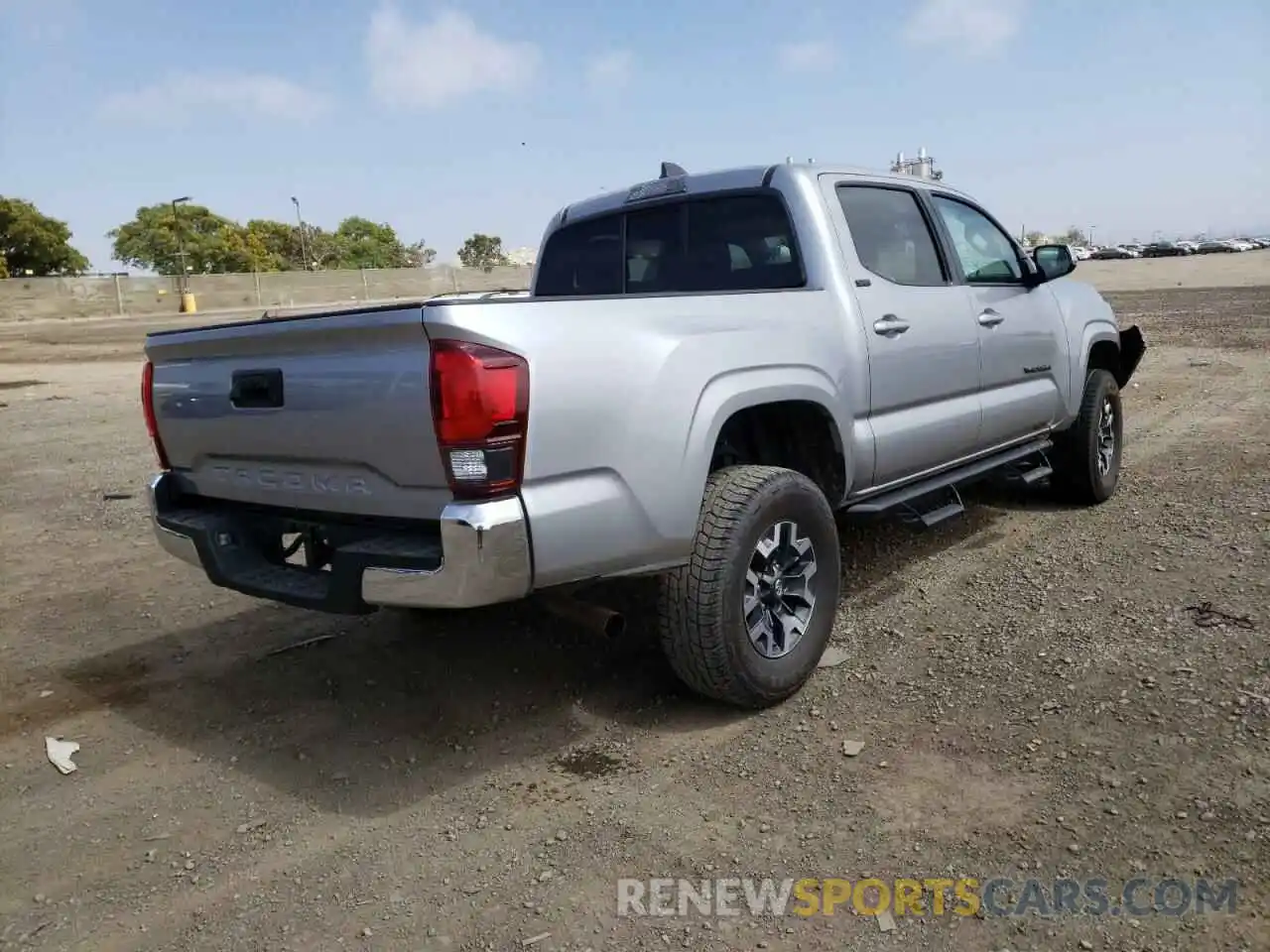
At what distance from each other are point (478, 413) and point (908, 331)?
7.38 feet

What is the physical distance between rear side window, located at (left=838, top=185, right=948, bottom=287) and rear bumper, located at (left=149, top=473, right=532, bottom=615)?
219 centimetres

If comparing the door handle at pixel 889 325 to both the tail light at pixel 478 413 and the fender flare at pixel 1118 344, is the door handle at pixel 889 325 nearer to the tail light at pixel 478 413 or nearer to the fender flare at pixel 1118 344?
the tail light at pixel 478 413

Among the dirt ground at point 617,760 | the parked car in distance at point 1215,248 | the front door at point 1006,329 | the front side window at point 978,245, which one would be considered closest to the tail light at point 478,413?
the dirt ground at point 617,760

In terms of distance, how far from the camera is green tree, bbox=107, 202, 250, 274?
80.0m

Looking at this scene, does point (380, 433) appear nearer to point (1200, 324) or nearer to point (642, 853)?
point (642, 853)

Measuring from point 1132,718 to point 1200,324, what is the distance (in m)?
16.7

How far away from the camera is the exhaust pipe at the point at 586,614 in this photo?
3076mm

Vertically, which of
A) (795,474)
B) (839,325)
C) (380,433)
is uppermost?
(839,325)

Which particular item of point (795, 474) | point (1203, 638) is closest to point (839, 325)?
point (795, 474)

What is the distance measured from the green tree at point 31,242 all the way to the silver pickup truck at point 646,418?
71.2m

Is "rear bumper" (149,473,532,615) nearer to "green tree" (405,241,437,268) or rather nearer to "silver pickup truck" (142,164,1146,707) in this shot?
"silver pickup truck" (142,164,1146,707)

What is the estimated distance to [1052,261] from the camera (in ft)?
17.2

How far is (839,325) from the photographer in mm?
3771

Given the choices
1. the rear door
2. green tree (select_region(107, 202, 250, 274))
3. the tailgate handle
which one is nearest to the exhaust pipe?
the tailgate handle
